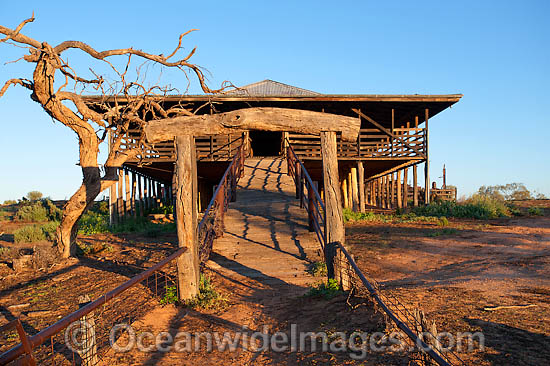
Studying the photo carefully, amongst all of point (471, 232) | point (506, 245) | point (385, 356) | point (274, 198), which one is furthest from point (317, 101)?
point (385, 356)

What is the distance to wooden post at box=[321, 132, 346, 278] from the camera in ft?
21.3

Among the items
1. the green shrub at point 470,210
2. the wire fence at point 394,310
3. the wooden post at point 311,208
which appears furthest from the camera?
the green shrub at point 470,210

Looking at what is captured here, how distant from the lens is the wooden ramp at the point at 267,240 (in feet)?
25.3

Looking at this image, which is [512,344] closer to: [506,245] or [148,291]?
[148,291]

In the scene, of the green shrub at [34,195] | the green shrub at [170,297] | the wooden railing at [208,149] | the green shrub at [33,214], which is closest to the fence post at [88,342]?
the green shrub at [170,297]

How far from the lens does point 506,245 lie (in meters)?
9.89

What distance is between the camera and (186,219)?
251 inches

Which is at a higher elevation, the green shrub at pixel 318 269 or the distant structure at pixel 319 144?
the distant structure at pixel 319 144

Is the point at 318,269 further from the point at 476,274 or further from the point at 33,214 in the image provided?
the point at 33,214

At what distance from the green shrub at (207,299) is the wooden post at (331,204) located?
162 centimetres

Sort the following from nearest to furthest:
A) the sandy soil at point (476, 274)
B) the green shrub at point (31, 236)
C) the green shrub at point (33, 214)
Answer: the sandy soil at point (476, 274) < the green shrub at point (31, 236) < the green shrub at point (33, 214)

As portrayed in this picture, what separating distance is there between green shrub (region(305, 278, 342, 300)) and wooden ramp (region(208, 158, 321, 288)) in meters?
0.68

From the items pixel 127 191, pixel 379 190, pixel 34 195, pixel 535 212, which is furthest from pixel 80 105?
pixel 34 195

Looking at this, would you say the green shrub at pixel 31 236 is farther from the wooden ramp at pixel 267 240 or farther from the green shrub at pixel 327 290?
the green shrub at pixel 327 290
